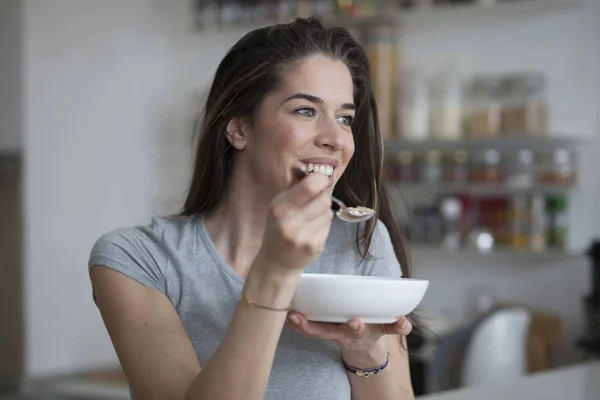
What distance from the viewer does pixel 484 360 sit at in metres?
2.75

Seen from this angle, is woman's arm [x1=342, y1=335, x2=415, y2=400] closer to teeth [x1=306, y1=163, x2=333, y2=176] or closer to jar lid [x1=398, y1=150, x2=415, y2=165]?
teeth [x1=306, y1=163, x2=333, y2=176]

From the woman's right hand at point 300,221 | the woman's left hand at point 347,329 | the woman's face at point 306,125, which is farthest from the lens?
the woman's face at point 306,125

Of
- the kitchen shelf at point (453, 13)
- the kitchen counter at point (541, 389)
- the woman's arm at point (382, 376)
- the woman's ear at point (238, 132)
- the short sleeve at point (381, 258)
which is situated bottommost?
the kitchen counter at point (541, 389)

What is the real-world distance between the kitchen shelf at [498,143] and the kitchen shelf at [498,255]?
376 millimetres

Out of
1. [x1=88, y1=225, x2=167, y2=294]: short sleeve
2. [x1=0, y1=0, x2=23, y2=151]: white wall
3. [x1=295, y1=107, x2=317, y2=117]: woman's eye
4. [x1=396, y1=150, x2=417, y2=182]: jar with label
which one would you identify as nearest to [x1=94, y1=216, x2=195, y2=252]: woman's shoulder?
[x1=88, y1=225, x2=167, y2=294]: short sleeve

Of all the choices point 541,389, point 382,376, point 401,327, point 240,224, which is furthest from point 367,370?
point 541,389

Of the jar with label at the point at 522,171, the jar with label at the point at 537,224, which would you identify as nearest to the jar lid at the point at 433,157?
the jar with label at the point at 522,171

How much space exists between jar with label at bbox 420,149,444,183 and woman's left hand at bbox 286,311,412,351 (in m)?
2.31

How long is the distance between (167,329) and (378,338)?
26cm

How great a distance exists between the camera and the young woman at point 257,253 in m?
0.99

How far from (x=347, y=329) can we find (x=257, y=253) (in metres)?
0.14

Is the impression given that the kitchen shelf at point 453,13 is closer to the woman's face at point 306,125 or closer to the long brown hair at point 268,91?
the long brown hair at point 268,91

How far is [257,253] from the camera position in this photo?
104 cm

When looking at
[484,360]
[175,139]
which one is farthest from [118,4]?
[484,360]
